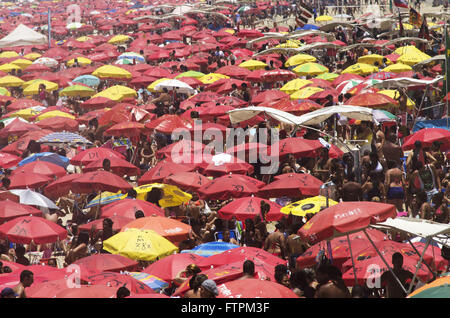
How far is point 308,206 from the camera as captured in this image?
11.4m

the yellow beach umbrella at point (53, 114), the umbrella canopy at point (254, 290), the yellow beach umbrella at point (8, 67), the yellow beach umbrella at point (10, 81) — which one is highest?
the umbrella canopy at point (254, 290)

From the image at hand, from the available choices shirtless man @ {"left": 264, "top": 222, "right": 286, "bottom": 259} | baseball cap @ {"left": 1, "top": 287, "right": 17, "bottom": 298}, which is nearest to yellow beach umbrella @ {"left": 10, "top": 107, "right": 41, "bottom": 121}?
shirtless man @ {"left": 264, "top": 222, "right": 286, "bottom": 259}

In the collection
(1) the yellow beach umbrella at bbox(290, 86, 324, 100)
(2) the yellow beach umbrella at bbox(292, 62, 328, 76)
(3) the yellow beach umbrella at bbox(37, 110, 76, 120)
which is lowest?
(2) the yellow beach umbrella at bbox(292, 62, 328, 76)

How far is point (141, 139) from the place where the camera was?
1859cm

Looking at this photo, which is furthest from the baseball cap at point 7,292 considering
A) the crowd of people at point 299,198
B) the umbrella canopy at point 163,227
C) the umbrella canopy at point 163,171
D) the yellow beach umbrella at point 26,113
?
the yellow beach umbrella at point 26,113

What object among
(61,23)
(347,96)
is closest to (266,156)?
(347,96)

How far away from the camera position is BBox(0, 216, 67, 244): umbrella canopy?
431 inches

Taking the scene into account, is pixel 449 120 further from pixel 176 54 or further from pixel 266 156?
pixel 176 54

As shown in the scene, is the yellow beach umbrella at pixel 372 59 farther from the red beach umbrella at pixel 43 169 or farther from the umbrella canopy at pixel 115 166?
the red beach umbrella at pixel 43 169

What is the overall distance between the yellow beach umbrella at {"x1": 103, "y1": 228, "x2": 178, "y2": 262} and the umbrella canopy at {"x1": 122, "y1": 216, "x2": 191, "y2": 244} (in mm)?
455

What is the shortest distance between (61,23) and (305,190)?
137ft

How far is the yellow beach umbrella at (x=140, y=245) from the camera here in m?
10.1

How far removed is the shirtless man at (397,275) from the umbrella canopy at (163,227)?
3607 mm

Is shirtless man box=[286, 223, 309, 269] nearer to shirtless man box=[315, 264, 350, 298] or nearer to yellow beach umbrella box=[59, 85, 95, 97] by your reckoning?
shirtless man box=[315, 264, 350, 298]
